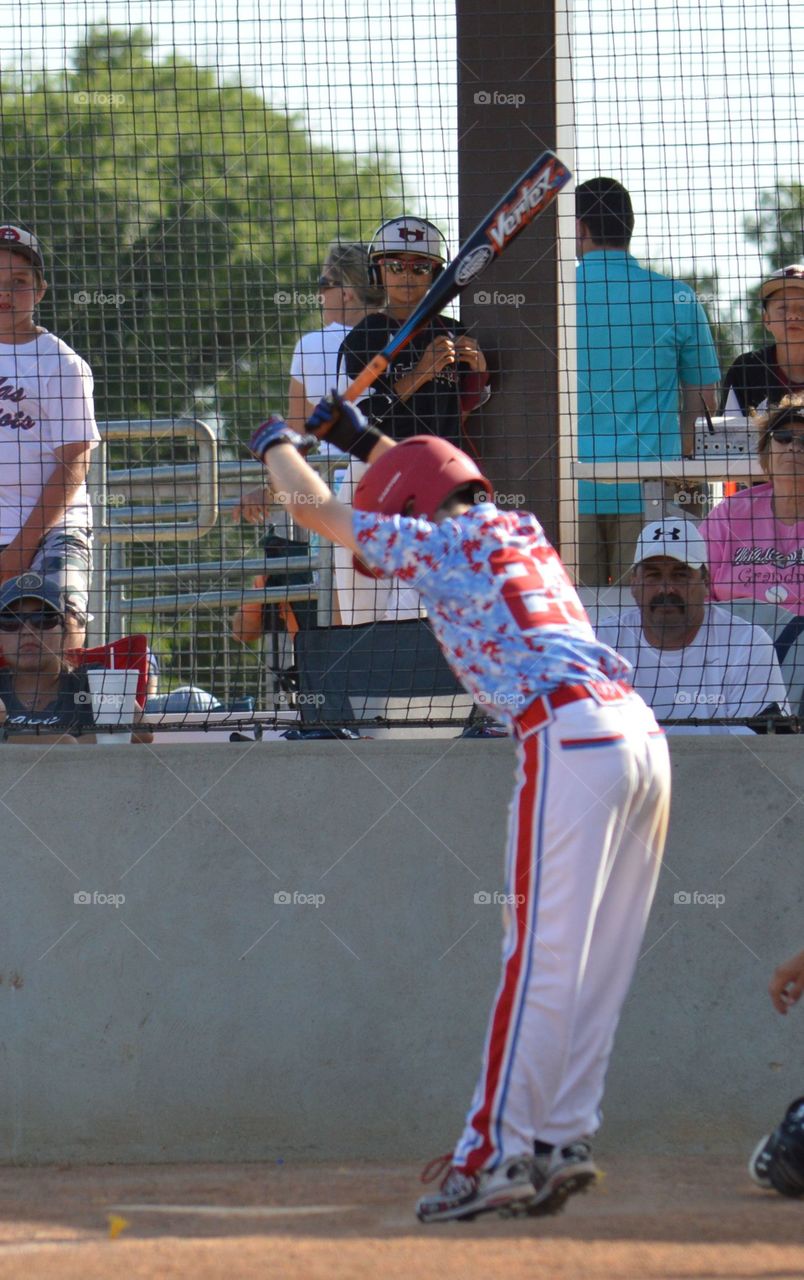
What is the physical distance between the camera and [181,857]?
514cm

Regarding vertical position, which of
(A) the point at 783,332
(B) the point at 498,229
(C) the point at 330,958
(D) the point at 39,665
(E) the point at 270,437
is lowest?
(C) the point at 330,958

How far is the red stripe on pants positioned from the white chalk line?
0.55 m

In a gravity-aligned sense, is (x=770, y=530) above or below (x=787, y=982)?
above

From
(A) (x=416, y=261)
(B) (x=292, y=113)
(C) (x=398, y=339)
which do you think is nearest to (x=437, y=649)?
(C) (x=398, y=339)

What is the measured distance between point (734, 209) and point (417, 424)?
4.12 feet

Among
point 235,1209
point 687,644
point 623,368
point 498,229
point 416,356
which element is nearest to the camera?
point 235,1209

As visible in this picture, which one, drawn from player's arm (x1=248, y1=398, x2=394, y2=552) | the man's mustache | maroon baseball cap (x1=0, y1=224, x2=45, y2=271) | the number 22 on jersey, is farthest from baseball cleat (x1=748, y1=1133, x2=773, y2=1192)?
maroon baseball cap (x1=0, y1=224, x2=45, y2=271)

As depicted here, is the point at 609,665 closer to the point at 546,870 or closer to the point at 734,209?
the point at 546,870

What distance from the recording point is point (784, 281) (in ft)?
19.6

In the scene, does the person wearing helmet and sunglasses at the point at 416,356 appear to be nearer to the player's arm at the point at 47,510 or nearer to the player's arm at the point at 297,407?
the player's arm at the point at 297,407

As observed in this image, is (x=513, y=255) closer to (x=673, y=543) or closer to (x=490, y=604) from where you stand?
(x=673, y=543)

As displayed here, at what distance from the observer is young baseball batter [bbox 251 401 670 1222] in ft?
12.6

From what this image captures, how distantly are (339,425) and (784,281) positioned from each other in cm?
241

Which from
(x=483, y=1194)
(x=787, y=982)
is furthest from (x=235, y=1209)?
(x=787, y=982)
